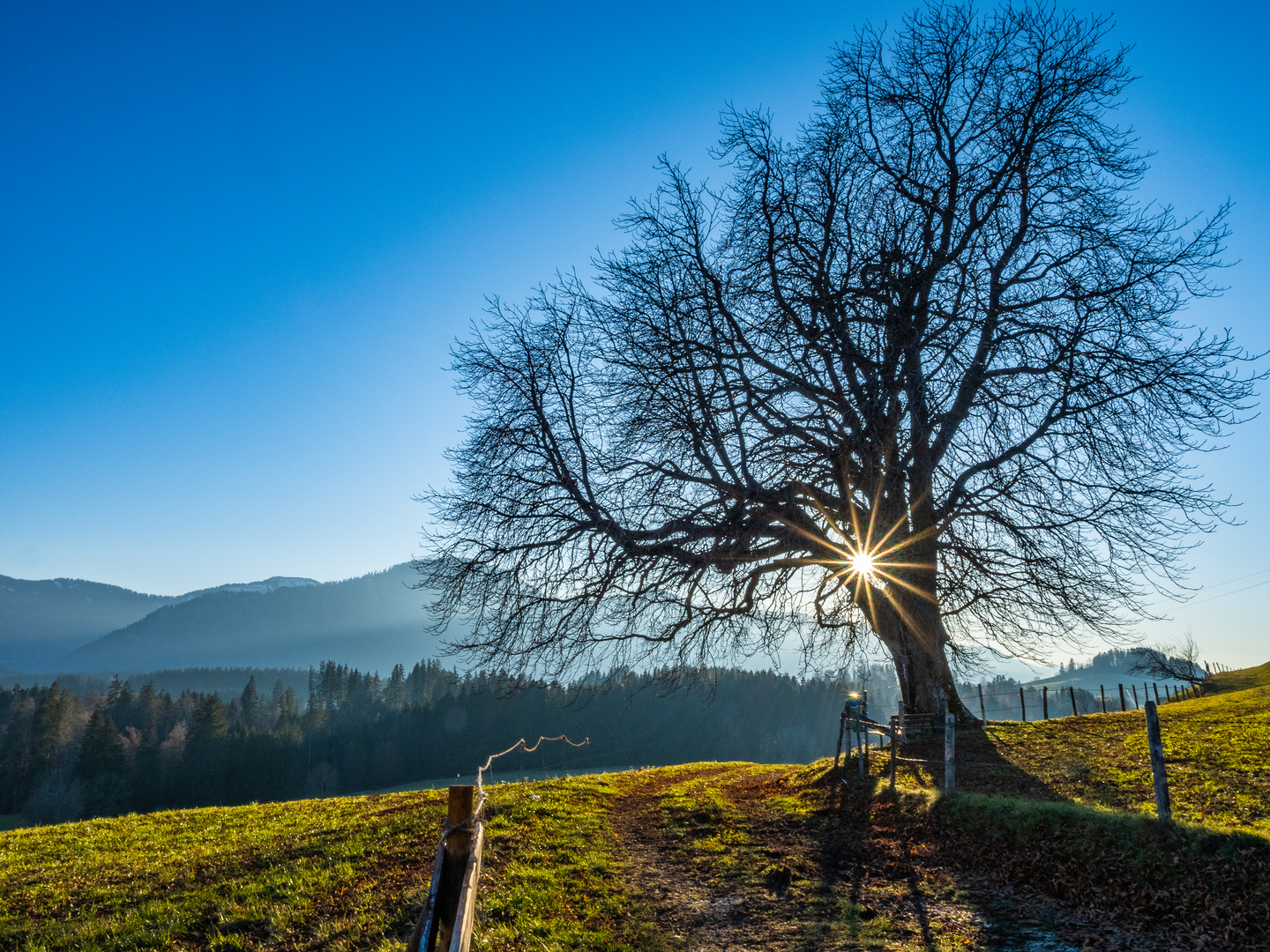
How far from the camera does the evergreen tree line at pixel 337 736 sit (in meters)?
70.1

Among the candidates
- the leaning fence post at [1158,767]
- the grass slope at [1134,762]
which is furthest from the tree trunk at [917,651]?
the leaning fence post at [1158,767]

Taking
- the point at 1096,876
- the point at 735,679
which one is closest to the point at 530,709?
the point at 735,679

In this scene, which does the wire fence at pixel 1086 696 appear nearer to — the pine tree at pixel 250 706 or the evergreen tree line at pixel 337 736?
the evergreen tree line at pixel 337 736

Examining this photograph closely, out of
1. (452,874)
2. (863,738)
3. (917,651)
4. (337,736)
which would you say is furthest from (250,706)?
(452,874)

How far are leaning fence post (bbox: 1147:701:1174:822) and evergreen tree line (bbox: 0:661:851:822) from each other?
177 feet

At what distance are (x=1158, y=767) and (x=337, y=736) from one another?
10395 cm

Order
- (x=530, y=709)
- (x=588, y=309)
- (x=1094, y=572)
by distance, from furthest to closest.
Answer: (x=530, y=709) < (x=588, y=309) < (x=1094, y=572)

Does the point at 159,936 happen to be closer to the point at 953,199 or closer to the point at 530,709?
the point at 953,199

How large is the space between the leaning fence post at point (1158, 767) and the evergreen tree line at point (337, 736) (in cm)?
5387

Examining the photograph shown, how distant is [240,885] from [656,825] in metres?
6.33

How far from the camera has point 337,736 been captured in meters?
91.3

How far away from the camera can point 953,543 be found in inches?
484

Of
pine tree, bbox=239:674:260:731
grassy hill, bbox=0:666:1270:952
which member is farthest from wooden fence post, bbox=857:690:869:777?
pine tree, bbox=239:674:260:731

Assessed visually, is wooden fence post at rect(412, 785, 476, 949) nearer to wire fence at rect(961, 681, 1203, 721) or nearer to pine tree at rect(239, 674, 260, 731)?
wire fence at rect(961, 681, 1203, 721)
